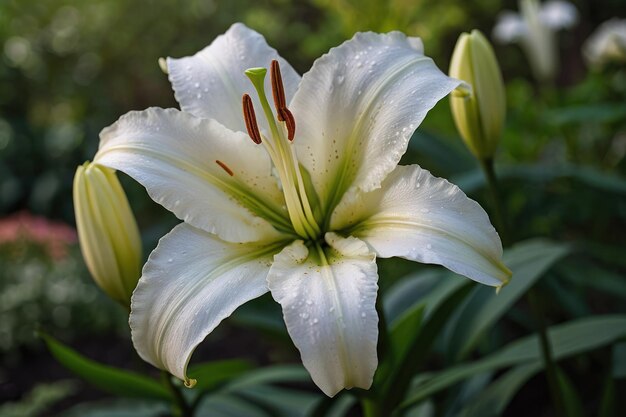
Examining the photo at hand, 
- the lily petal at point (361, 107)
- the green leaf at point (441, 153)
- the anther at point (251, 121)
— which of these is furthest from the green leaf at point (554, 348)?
the green leaf at point (441, 153)

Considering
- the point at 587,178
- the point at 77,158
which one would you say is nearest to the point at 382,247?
the point at 587,178

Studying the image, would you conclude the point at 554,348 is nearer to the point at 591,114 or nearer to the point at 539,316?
the point at 539,316

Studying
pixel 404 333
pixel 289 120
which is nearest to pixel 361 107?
pixel 289 120

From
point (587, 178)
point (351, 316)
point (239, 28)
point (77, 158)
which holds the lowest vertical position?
point (77, 158)

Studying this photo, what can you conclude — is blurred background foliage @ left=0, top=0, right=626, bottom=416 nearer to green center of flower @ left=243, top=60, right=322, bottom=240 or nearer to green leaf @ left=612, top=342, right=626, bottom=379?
green leaf @ left=612, top=342, right=626, bottom=379

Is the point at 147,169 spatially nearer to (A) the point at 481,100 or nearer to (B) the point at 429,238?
(B) the point at 429,238

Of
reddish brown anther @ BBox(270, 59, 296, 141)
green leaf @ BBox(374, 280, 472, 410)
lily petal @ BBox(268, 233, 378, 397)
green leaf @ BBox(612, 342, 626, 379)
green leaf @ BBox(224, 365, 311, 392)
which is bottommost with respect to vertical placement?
green leaf @ BBox(612, 342, 626, 379)

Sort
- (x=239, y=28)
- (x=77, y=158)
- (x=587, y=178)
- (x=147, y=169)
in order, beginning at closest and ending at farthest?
(x=147, y=169), (x=239, y=28), (x=587, y=178), (x=77, y=158)

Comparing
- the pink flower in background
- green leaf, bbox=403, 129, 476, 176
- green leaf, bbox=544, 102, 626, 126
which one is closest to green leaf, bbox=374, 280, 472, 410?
green leaf, bbox=403, 129, 476, 176
